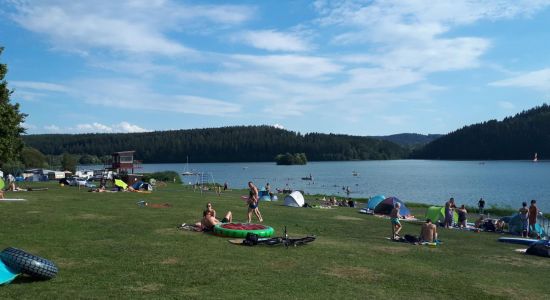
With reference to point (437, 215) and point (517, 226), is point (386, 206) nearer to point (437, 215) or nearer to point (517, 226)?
point (437, 215)

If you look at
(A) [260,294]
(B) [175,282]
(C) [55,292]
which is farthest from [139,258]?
(A) [260,294]

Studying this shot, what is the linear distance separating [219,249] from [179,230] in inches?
154

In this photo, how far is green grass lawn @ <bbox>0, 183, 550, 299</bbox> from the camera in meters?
10.2

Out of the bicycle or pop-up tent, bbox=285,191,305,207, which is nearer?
the bicycle

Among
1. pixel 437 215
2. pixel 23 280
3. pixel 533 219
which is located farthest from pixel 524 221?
pixel 23 280

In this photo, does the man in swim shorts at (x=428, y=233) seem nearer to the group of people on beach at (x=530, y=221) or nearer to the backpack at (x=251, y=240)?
the backpack at (x=251, y=240)

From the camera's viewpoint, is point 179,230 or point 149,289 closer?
point 149,289

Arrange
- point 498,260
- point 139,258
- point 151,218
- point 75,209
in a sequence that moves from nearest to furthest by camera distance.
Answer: point 139,258, point 498,260, point 151,218, point 75,209

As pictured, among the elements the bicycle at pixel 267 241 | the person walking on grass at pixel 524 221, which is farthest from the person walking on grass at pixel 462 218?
the bicycle at pixel 267 241

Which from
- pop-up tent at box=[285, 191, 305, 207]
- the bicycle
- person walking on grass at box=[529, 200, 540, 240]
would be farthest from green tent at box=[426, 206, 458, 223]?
the bicycle

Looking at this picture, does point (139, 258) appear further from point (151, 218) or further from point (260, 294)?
point (151, 218)

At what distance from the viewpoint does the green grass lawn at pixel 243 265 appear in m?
10.2

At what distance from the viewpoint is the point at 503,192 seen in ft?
236

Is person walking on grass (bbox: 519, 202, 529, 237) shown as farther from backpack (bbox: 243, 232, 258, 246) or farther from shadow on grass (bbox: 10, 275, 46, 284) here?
shadow on grass (bbox: 10, 275, 46, 284)
